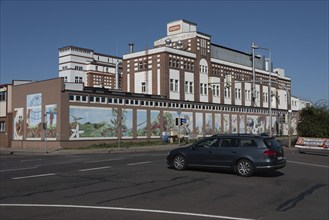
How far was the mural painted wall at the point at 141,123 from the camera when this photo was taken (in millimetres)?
48031

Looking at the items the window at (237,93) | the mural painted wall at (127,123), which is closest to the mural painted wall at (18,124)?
the mural painted wall at (127,123)

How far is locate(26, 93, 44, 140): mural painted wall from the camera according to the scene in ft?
142

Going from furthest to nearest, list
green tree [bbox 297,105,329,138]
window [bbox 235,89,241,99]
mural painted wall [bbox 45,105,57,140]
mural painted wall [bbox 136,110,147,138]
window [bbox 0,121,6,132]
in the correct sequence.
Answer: window [bbox 235,89,241,99], window [bbox 0,121,6,132], mural painted wall [bbox 136,110,147,138], mural painted wall [bbox 45,105,57,140], green tree [bbox 297,105,329,138]

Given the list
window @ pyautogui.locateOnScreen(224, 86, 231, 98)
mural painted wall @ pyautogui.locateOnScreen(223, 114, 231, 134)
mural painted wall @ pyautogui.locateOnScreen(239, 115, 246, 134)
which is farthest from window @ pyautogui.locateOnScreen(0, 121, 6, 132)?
mural painted wall @ pyautogui.locateOnScreen(239, 115, 246, 134)

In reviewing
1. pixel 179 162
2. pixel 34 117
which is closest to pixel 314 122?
pixel 179 162

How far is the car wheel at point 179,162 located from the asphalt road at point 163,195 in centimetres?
37

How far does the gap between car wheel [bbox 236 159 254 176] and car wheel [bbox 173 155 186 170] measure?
7.70 ft

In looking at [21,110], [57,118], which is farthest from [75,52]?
[57,118]

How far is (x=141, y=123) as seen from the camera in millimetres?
48500

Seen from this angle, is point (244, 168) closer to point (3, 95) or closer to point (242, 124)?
point (3, 95)

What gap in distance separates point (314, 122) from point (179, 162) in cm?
2515

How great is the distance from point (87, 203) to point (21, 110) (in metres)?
39.6

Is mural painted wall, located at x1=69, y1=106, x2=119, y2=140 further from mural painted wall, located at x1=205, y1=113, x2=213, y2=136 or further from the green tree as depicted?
the green tree

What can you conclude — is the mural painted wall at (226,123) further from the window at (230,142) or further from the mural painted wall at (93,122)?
the window at (230,142)
